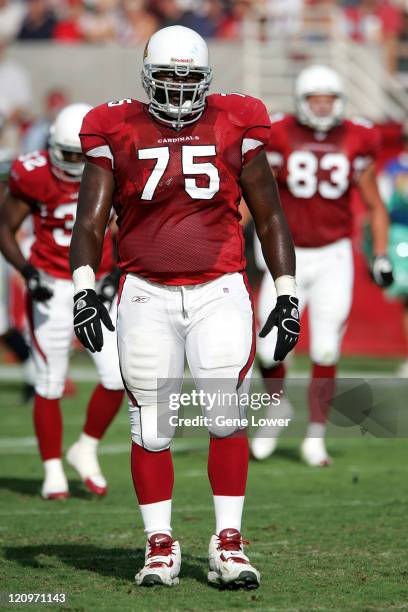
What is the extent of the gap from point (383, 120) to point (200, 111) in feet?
31.1

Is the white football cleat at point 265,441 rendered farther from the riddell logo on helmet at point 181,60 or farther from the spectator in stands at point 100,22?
the spectator in stands at point 100,22

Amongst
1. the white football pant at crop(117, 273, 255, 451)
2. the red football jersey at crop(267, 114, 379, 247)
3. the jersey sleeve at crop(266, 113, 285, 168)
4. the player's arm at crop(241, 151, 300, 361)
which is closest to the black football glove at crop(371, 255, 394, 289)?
the red football jersey at crop(267, 114, 379, 247)

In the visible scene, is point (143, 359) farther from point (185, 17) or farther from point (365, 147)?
point (185, 17)

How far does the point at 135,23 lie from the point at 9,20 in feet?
5.32

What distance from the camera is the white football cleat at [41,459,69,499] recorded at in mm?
5938

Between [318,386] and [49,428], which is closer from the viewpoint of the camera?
[49,428]

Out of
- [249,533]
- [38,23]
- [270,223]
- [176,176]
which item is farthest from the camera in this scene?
[38,23]

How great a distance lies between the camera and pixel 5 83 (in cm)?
1387

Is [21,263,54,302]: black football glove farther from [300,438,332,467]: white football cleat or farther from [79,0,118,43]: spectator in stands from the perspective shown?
[79,0,118,43]: spectator in stands

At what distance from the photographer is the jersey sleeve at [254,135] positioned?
4160mm

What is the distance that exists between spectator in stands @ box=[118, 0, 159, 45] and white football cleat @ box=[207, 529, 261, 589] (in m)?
10.5

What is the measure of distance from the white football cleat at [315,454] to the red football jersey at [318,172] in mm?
1091

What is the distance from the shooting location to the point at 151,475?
4191 millimetres

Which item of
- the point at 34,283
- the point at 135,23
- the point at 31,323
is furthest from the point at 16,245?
the point at 135,23
